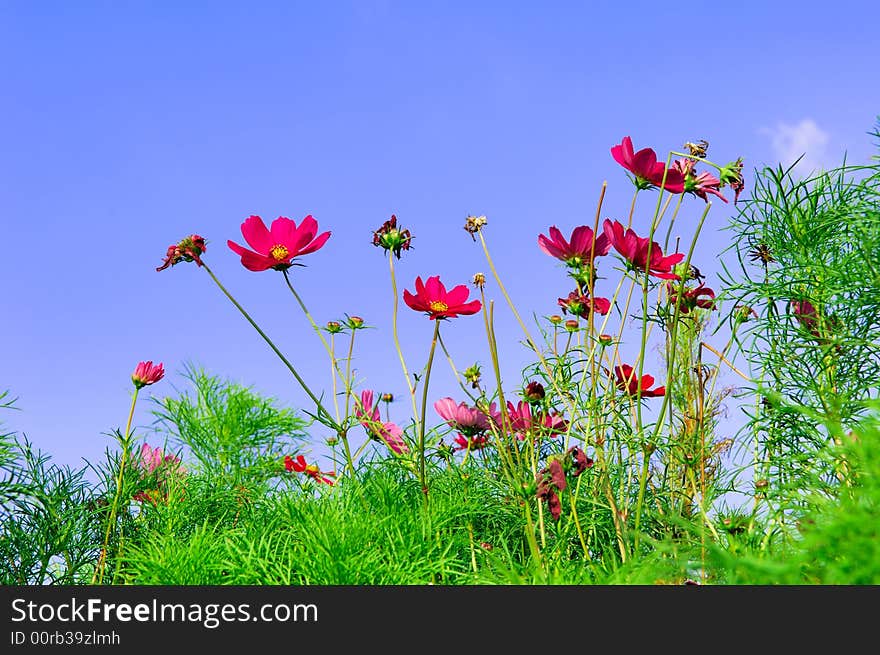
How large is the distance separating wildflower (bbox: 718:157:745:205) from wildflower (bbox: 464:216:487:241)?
47 cm

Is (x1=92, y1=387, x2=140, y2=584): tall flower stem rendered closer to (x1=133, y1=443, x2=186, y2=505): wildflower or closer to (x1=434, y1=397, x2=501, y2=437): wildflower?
(x1=133, y1=443, x2=186, y2=505): wildflower

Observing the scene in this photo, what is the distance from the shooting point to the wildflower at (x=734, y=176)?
1479mm

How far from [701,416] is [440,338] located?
606 millimetres

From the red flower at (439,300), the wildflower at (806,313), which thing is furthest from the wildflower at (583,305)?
the wildflower at (806,313)

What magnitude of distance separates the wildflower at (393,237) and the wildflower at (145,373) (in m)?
0.64

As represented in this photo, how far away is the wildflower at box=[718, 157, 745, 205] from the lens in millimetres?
1479

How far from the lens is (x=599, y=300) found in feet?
5.44

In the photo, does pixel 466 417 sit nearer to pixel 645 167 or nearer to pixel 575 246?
pixel 575 246

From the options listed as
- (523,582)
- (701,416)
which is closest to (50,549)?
(523,582)

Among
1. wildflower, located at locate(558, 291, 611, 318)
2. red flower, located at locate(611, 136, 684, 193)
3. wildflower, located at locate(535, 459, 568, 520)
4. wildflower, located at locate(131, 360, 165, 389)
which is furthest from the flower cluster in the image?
wildflower, located at locate(131, 360, 165, 389)

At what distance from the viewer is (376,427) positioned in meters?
1.80

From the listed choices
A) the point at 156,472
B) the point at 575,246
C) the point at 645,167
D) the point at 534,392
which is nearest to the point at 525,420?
the point at 534,392
